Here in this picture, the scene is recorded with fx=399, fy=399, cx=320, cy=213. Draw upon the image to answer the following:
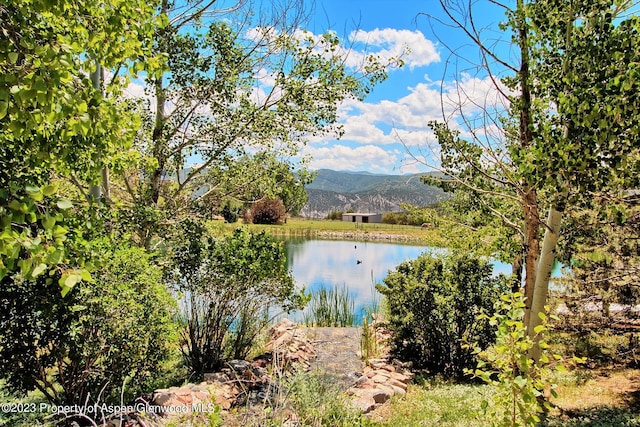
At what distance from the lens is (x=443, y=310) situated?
6.21 meters

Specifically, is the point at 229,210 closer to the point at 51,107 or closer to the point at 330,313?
the point at 330,313

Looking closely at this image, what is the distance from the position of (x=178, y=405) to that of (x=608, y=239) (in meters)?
5.49

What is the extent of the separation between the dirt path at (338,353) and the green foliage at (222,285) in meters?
1.34

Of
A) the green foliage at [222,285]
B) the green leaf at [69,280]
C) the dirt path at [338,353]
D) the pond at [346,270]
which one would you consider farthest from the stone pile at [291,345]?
the green leaf at [69,280]

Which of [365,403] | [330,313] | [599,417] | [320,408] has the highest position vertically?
[320,408]

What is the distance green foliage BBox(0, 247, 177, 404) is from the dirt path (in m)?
2.68

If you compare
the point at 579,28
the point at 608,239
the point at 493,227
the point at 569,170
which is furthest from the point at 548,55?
the point at 608,239

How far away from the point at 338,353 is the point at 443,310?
2351 mm

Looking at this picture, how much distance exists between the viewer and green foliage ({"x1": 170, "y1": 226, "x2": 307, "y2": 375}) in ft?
18.4

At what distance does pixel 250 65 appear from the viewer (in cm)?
632

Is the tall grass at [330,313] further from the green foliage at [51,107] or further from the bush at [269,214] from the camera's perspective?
the bush at [269,214]

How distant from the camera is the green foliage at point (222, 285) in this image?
5617 millimetres

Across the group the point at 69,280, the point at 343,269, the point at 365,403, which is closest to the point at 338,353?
the point at 365,403

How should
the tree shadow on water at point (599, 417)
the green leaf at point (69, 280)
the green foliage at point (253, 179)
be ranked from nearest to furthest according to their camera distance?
the green leaf at point (69, 280) < the tree shadow on water at point (599, 417) < the green foliage at point (253, 179)
